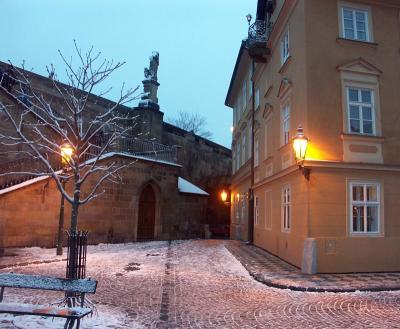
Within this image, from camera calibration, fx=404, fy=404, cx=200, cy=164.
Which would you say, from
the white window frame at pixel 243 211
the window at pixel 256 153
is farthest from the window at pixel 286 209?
the white window frame at pixel 243 211

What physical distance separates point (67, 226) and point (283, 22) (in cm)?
1342

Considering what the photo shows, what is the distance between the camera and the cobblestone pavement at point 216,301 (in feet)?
22.1

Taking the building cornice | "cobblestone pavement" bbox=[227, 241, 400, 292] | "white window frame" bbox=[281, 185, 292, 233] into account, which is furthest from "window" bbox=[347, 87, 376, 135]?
"cobblestone pavement" bbox=[227, 241, 400, 292]

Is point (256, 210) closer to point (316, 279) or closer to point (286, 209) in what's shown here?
point (286, 209)

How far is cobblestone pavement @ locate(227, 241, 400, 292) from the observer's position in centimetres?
959

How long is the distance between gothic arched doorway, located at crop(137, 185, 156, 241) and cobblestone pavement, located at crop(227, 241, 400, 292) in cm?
1225

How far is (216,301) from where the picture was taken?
8281 mm

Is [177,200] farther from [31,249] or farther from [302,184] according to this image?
[302,184]

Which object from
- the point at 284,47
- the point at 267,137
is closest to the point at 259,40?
the point at 284,47

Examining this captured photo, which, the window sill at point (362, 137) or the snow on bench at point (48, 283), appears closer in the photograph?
the snow on bench at point (48, 283)

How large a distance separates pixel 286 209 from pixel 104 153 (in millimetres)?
11030

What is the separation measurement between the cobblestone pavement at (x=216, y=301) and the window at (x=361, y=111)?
558 centimetres

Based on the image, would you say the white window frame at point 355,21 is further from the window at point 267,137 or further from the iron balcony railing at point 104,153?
the iron balcony railing at point 104,153

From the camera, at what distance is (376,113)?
516 inches
